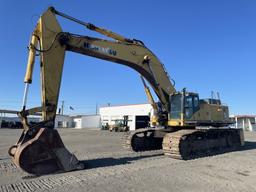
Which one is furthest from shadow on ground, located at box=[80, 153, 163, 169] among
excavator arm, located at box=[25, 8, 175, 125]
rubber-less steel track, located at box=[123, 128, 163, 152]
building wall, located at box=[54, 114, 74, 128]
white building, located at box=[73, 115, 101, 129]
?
building wall, located at box=[54, 114, 74, 128]

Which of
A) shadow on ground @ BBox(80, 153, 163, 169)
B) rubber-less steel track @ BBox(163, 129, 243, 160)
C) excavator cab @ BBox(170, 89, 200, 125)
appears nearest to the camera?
shadow on ground @ BBox(80, 153, 163, 169)

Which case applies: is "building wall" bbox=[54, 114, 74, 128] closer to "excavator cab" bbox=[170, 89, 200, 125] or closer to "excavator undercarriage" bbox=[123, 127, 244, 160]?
"excavator undercarriage" bbox=[123, 127, 244, 160]

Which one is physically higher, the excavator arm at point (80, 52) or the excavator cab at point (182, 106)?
the excavator arm at point (80, 52)

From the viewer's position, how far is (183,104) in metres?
14.5

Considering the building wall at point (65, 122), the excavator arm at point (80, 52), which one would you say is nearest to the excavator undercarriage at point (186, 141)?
the excavator arm at point (80, 52)

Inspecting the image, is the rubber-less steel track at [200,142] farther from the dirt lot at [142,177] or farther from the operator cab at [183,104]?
the dirt lot at [142,177]

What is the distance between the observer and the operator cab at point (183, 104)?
14609mm

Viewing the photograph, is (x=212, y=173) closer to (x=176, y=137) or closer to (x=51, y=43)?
(x=176, y=137)

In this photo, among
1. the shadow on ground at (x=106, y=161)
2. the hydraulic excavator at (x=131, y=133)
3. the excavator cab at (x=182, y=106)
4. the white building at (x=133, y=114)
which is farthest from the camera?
the white building at (x=133, y=114)

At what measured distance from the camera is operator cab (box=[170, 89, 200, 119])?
14609 mm

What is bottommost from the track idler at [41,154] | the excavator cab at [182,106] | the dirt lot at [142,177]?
the dirt lot at [142,177]

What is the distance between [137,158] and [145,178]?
399cm

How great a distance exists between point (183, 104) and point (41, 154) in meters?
7.65

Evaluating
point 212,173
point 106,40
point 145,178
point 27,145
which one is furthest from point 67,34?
point 212,173
